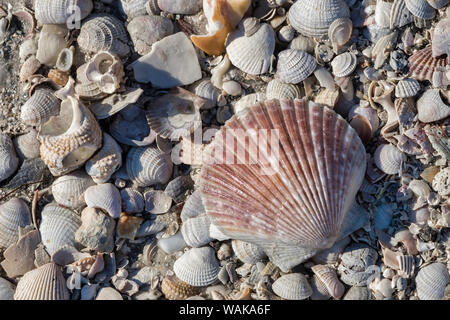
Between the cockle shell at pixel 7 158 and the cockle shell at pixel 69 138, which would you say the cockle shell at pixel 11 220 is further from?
the cockle shell at pixel 69 138

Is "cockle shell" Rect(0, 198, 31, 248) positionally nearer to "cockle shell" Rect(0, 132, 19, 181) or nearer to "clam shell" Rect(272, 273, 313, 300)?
"cockle shell" Rect(0, 132, 19, 181)

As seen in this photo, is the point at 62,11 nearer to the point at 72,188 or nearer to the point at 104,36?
the point at 104,36

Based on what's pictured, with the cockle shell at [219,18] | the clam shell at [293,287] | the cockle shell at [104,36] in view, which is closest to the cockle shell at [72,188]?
the cockle shell at [104,36]

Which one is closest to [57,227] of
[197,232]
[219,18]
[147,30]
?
[197,232]

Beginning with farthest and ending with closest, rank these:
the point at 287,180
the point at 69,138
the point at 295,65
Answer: the point at 295,65
the point at 69,138
the point at 287,180

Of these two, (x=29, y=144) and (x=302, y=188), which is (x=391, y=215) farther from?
(x=29, y=144)

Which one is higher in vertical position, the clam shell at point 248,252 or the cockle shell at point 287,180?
the cockle shell at point 287,180

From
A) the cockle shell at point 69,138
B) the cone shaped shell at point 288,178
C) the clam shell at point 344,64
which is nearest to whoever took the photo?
the cone shaped shell at point 288,178

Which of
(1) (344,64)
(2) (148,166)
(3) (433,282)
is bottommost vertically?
(3) (433,282)
